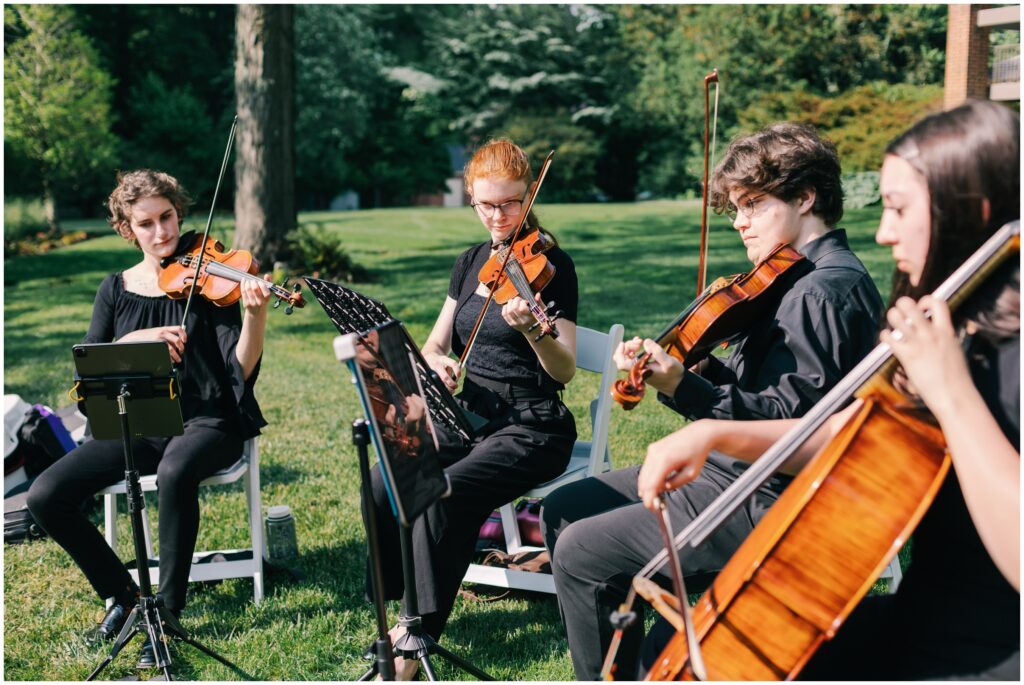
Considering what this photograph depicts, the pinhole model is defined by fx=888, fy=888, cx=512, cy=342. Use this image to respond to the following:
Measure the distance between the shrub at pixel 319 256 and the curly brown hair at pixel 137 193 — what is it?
729 cm

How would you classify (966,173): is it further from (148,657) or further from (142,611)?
(148,657)

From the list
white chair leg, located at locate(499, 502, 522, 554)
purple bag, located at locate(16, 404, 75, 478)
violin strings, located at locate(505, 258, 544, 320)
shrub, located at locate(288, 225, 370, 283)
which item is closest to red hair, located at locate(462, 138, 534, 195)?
violin strings, located at locate(505, 258, 544, 320)

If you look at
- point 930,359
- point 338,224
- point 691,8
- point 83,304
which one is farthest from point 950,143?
point 691,8

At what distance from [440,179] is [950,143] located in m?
32.9

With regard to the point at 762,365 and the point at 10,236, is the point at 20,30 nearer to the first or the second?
the point at 10,236

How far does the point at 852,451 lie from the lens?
1573 mm

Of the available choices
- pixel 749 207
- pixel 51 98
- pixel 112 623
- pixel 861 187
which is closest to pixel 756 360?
pixel 749 207

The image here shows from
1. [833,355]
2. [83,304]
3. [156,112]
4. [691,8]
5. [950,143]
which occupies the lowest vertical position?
[83,304]

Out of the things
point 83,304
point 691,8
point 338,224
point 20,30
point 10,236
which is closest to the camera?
point 83,304

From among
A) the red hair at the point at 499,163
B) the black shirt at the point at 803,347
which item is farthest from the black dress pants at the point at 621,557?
the red hair at the point at 499,163

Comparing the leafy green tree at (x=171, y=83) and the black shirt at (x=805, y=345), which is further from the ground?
the leafy green tree at (x=171, y=83)

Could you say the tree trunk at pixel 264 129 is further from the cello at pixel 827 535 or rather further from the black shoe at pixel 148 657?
the cello at pixel 827 535

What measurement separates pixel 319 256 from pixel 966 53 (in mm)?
15328

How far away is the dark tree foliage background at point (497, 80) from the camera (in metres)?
23.1
